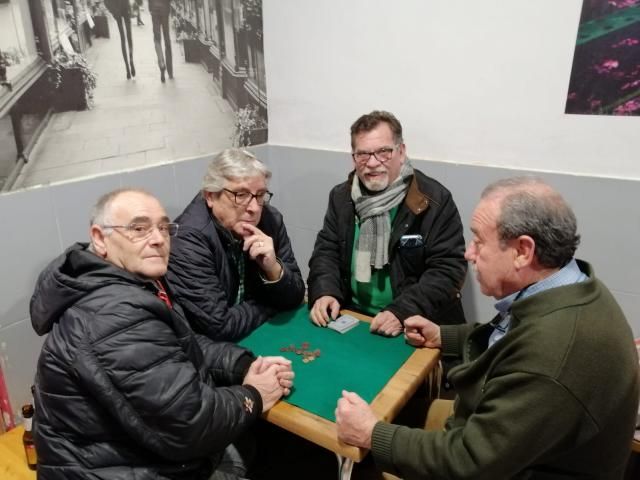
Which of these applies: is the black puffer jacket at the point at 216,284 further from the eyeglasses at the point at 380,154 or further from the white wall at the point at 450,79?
the white wall at the point at 450,79

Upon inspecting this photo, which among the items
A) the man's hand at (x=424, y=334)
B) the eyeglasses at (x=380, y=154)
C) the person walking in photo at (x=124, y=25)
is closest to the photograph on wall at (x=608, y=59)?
the eyeglasses at (x=380, y=154)

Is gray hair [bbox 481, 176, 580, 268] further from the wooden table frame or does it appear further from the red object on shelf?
the red object on shelf

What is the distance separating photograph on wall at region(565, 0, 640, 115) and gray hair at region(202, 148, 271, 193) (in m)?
1.45

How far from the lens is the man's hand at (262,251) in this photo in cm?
188

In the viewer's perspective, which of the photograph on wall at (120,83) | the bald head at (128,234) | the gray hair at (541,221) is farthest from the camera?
the photograph on wall at (120,83)

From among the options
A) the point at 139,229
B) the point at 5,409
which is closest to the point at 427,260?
the point at 139,229

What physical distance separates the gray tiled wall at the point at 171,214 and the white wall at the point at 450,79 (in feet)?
0.31

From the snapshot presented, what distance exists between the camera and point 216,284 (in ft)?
5.91

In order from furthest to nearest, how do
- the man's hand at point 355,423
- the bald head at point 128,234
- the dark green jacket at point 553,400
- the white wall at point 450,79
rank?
the white wall at point 450,79, the bald head at point 128,234, the man's hand at point 355,423, the dark green jacket at point 553,400

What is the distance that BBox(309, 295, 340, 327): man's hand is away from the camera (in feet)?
6.12

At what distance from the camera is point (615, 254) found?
2.11m

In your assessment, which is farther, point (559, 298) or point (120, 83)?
point (120, 83)

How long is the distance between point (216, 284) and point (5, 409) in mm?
1067

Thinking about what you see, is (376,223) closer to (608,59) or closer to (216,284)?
(216,284)
